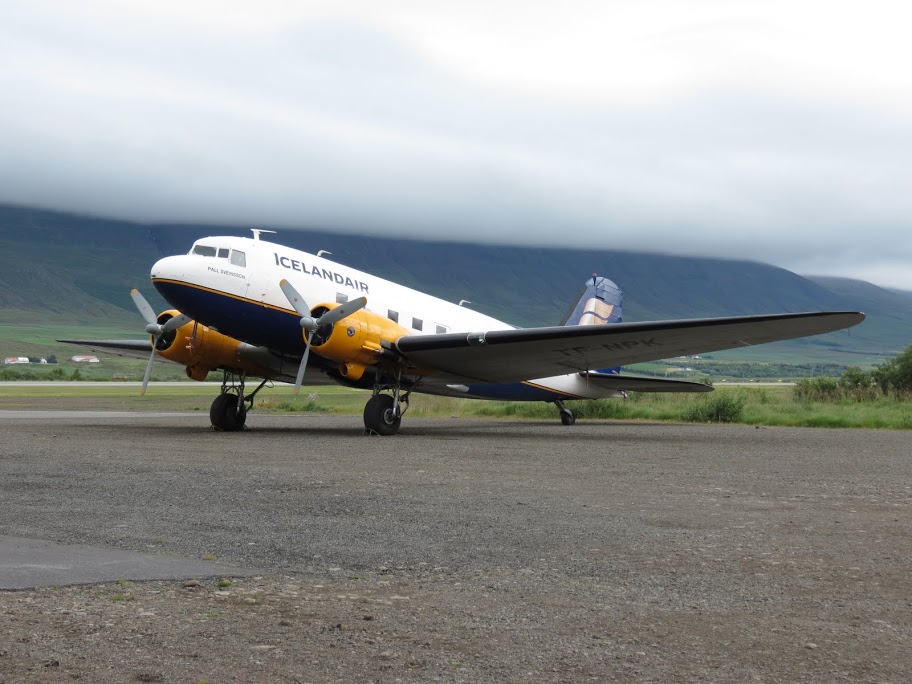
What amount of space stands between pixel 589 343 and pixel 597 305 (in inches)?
376

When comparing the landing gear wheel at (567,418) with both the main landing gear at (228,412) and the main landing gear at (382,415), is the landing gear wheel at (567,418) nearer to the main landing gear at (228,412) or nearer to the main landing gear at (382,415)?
the main landing gear at (382,415)

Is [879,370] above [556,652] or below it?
above

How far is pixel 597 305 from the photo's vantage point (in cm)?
3197

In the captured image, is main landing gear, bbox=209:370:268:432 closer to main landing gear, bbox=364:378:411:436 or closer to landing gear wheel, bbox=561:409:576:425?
main landing gear, bbox=364:378:411:436

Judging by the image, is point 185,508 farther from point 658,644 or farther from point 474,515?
point 658,644

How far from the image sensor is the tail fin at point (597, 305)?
31812 mm

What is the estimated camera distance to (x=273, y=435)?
23.1m

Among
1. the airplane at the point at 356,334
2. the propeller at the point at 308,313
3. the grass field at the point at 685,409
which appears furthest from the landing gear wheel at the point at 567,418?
the propeller at the point at 308,313

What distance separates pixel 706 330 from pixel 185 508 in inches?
536

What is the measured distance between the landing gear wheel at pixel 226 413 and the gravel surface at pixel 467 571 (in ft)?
25.9

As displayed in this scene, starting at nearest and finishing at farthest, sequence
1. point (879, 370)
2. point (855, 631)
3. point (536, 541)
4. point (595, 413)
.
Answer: point (855, 631)
point (536, 541)
point (595, 413)
point (879, 370)

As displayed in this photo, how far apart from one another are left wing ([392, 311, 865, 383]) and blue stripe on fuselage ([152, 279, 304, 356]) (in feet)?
7.86

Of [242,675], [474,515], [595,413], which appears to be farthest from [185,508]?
[595,413]

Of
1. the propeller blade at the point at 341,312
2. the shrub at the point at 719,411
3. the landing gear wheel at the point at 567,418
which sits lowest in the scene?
the landing gear wheel at the point at 567,418
